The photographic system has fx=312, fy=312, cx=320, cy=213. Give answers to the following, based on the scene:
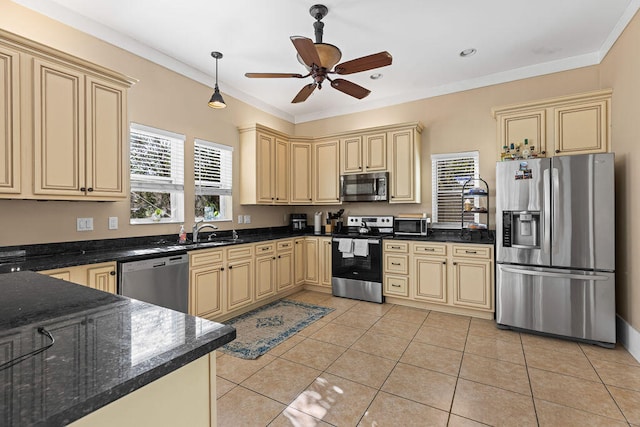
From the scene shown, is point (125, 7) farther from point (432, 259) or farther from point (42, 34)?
point (432, 259)

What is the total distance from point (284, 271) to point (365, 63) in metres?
2.96

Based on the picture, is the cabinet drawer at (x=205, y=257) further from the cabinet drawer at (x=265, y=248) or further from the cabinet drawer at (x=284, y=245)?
the cabinet drawer at (x=284, y=245)

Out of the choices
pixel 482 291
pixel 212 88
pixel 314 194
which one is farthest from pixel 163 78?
pixel 482 291

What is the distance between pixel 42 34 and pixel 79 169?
121 cm

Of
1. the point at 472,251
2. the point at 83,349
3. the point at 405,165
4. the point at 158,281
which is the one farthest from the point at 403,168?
the point at 83,349

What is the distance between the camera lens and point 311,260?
4824mm

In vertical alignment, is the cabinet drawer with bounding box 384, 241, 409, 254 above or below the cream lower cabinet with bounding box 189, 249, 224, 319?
above

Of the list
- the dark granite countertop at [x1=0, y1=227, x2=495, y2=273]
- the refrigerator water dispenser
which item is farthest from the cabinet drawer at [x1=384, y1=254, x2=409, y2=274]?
the refrigerator water dispenser

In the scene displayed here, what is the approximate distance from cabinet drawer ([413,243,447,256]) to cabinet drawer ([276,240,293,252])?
176cm

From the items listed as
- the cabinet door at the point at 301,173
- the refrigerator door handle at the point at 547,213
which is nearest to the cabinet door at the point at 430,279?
the refrigerator door handle at the point at 547,213

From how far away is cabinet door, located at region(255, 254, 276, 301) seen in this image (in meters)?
4.04

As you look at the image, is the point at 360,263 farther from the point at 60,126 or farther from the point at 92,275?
the point at 60,126

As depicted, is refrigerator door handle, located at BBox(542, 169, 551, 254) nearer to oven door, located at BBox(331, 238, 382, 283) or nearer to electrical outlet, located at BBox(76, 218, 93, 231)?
oven door, located at BBox(331, 238, 382, 283)

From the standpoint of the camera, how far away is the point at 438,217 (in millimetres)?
4523
